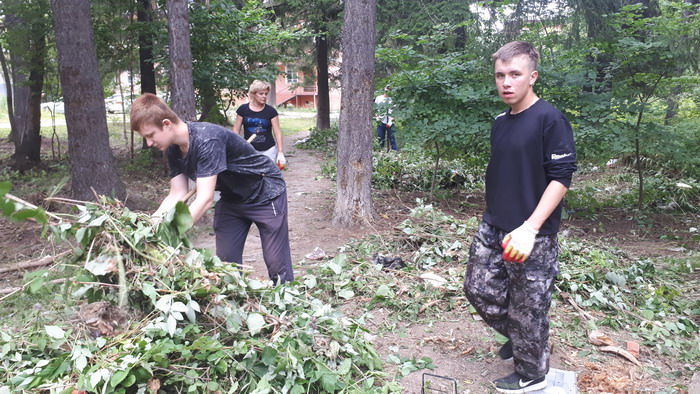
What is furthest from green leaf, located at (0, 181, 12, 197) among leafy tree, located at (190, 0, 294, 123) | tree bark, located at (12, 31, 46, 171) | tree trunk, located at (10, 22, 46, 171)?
tree bark, located at (12, 31, 46, 171)

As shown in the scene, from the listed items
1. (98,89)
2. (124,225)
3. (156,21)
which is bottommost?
(124,225)

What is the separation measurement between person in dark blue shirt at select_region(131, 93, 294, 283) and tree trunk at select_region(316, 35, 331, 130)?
46.6 ft

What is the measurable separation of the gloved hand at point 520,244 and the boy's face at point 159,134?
199 cm

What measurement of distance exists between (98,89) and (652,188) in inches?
361

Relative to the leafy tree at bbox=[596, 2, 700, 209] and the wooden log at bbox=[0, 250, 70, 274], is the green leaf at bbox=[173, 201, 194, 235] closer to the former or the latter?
the wooden log at bbox=[0, 250, 70, 274]

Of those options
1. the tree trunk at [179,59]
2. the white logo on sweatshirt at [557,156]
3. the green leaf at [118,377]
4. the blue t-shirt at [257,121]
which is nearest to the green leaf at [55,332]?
the green leaf at [118,377]

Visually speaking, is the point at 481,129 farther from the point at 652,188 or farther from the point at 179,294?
the point at 179,294

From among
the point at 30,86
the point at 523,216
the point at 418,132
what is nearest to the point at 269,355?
the point at 523,216

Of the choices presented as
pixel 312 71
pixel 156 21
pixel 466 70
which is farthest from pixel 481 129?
pixel 312 71

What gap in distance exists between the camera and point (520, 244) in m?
2.51

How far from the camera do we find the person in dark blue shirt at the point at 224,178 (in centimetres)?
295

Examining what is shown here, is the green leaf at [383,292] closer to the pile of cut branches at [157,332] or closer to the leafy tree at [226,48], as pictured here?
the pile of cut branches at [157,332]

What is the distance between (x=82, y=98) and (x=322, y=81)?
12.5 metres

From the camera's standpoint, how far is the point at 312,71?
21297 mm
